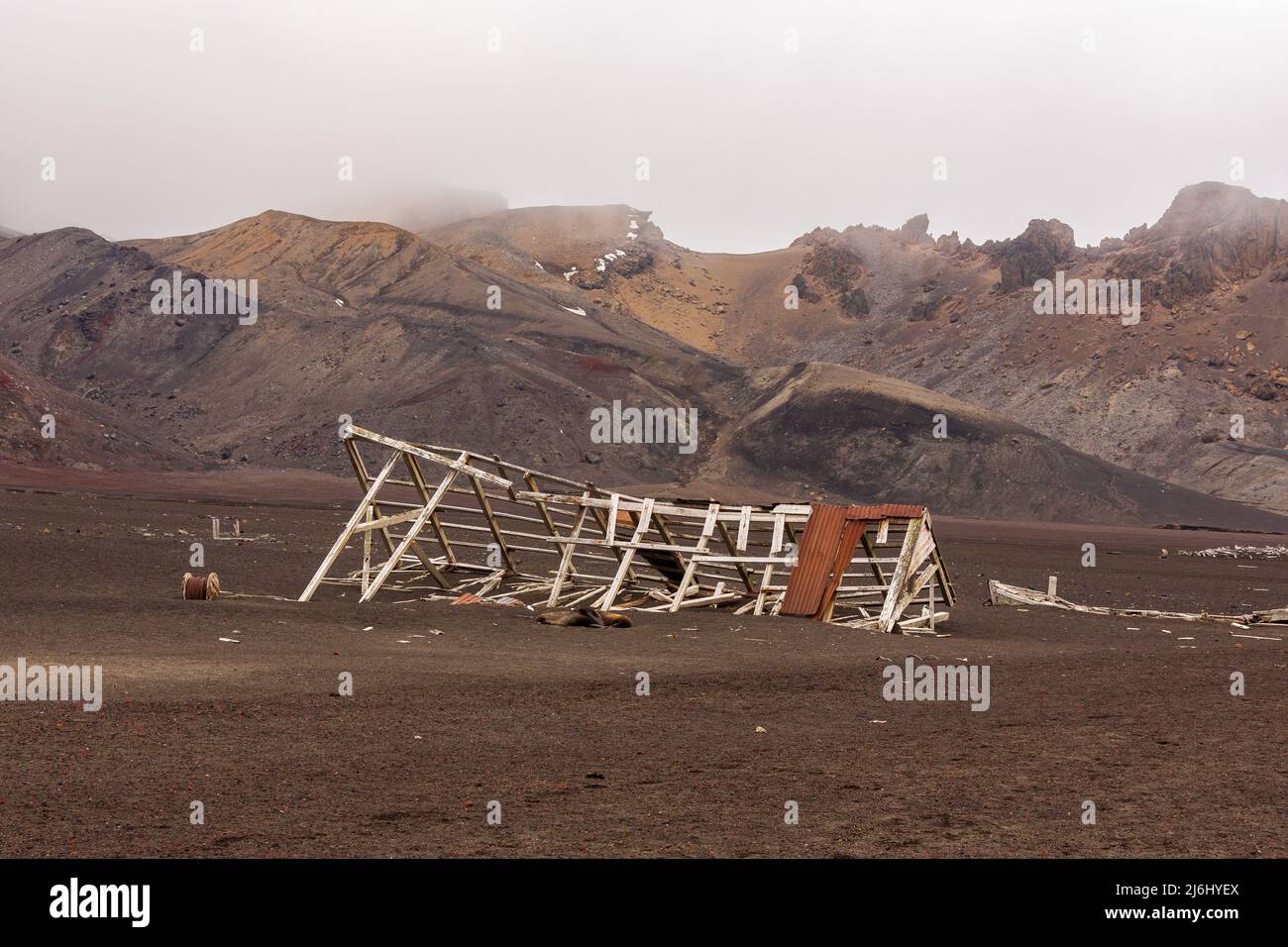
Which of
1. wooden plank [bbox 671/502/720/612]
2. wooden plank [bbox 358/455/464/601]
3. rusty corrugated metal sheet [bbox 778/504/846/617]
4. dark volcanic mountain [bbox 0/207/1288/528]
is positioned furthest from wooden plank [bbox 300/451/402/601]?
dark volcanic mountain [bbox 0/207/1288/528]

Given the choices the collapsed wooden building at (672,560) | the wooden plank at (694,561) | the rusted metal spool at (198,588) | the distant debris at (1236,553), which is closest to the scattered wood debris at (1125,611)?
the collapsed wooden building at (672,560)

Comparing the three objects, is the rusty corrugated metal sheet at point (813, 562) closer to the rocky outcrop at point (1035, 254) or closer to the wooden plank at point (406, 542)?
the wooden plank at point (406, 542)

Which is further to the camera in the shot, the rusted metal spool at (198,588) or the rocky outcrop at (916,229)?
the rocky outcrop at (916,229)

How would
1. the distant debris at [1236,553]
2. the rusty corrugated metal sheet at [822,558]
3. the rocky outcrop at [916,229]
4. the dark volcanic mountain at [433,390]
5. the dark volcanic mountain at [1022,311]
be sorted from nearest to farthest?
the rusty corrugated metal sheet at [822,558] < the distant debris at [1236,553] < the dark volcanic mountain at [433,390] < the dark volcanic mountain at [1022,311] < the rocky outcrop at [916,229]

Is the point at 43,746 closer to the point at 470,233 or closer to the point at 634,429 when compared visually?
the point at 634,429

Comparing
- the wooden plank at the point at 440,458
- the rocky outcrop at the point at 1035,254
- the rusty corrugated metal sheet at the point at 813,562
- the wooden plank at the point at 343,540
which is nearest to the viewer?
the wooden plank at the point at 343,540

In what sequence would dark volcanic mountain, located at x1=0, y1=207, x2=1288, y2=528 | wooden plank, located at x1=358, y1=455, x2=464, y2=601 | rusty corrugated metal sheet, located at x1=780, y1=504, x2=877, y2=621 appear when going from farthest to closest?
dark volcanic mountain, located at x1=0, y1=207, x2=1288, y2=528 → rusty corrugated metal sheet, located at x1=780, y1=504, x2=877, y2=621 → wooden plank, located at x1=358, y1=455, x2=464, y2=601

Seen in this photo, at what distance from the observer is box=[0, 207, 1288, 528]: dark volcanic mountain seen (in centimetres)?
8425

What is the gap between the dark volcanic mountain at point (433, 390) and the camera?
84.2 meters

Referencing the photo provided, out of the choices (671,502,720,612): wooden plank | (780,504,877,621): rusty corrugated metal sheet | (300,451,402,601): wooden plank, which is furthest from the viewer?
(671,502,720,612): wooden plank

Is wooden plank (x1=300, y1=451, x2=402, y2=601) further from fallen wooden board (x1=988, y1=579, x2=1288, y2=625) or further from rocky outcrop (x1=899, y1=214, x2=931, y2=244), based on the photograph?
rocky outcrop (x1=899, y1=214, x2=931, y2=244)
